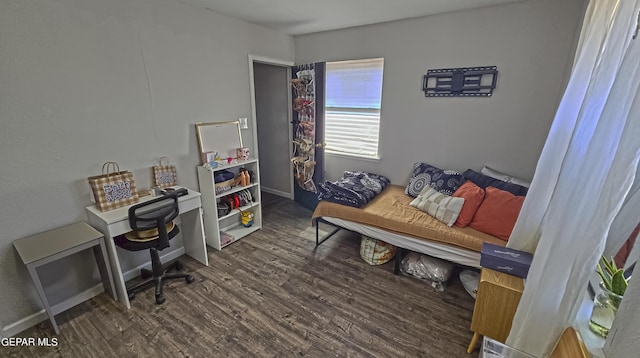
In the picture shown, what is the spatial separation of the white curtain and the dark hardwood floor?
70 cm

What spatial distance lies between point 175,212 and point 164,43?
5.04ft

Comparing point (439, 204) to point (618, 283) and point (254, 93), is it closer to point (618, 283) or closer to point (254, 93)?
point (618, 283)

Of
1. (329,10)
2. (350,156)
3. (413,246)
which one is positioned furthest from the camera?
(350,156)

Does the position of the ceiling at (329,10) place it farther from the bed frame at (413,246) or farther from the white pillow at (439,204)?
the bed frame at (413,246)

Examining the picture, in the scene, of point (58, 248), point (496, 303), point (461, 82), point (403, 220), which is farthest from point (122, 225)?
point (461, 82)

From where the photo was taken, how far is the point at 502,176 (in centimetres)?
263

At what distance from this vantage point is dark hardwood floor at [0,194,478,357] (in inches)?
70.1

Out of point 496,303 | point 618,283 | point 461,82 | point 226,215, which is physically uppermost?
point 461,82

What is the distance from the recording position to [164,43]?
2377 millimetres

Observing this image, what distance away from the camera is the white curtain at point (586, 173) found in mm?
1016

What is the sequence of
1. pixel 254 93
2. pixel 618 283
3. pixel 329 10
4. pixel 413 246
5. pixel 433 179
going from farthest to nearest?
pixel 254 93
pixel 433 179
pixel 329 10
pixel 413 246
pixel 618 283

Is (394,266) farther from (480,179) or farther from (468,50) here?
(468,50)

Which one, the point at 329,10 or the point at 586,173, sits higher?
the point at 329,10

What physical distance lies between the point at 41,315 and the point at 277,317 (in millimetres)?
1784
